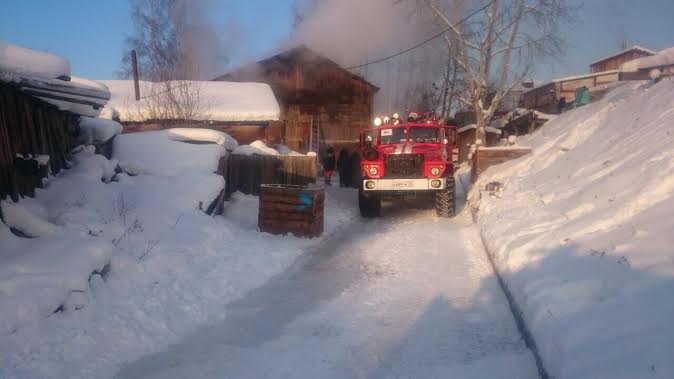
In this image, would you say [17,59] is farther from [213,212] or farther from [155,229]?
[213,212]

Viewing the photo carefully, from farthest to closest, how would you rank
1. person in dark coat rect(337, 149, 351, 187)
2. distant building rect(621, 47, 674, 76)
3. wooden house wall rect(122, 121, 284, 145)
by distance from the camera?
wooden house wall rect(122, 121, 284, 145)
person in dark coat rect(337, 149, 351, 187)
distant building rect(621, 47, 674, 76)

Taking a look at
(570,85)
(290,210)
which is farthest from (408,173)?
(570,85)

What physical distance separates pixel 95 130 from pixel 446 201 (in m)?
7.41

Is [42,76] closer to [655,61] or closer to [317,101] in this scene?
[655,61]

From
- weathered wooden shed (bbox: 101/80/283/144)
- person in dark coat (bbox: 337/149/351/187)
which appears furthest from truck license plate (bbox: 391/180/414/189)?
weathered wooden shed (bbox: 101/80/283/144)

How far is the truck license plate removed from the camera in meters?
10.9

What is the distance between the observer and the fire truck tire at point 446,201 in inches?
425

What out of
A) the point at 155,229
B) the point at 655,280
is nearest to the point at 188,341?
the point at 155,229

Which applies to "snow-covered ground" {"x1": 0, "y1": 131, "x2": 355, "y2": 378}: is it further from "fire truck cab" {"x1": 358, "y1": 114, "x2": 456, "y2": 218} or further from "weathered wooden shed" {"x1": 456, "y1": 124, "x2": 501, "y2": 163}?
"weathered wooden shed" {"x1": 456, "y1": 124, "x2": 501, "y2": 163}

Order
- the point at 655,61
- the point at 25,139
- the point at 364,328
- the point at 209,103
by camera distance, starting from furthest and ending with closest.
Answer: the point at 209,103, the point at 655,61, the point at 25,139, the point at 364,328

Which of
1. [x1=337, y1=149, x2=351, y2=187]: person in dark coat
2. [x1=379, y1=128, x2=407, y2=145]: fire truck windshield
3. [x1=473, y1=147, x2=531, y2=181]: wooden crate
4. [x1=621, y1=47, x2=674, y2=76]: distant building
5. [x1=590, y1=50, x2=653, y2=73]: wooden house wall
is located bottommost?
[x1=337, y1=149, x2=351, y2=187]: person in dark coat

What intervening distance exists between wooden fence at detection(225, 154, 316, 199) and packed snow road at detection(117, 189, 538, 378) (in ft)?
18.5

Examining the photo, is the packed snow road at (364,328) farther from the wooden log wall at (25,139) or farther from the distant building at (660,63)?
the distant building at (660,63)

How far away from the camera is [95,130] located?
1013 cm
